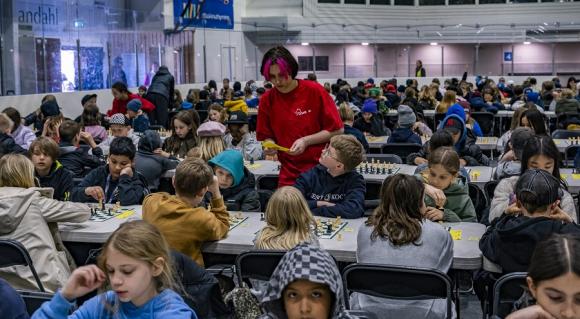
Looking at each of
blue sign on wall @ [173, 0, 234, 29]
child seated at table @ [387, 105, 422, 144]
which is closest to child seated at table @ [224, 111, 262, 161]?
child seated at table @ [387, 105, 422, 144]

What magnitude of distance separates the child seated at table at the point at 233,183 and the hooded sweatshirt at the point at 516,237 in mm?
2259

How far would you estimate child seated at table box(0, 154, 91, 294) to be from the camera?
16.6 feet

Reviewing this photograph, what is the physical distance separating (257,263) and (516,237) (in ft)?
4.71

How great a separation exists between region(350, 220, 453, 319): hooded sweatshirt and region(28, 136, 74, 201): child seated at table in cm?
324

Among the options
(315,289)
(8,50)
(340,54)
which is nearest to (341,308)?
(315,289)

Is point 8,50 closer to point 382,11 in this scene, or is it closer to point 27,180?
point 27,180

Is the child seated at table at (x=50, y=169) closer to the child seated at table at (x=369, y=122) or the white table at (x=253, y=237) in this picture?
the white table at (x=253, y=237)

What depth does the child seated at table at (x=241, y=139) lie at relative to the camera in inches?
370

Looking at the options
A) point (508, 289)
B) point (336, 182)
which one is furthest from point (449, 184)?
point (508, 289)

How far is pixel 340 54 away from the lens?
28.4 metres

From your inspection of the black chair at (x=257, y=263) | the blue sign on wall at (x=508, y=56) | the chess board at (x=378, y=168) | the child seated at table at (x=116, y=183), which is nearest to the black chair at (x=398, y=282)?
the black chair at (x=257, y=263)

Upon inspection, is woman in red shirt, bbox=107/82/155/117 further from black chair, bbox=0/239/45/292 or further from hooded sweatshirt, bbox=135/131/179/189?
black chair, bbox=0/239/45/292

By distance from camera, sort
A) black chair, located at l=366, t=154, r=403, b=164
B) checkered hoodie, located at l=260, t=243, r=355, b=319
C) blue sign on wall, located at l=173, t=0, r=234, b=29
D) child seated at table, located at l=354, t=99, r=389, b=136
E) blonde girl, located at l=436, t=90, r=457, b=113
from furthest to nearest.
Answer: blue sign on wall, located at l=173, t=0, r=234, b=29 → blonde girl, located at l=436, t=90, r=457, b=113 → child seated at table, located at l=354, t=99, r=389, b=136 → black chair, located at l=366, t=154, r=403, b=164 → checkered hoodie, located at l=260, t=243, r=355, b=319

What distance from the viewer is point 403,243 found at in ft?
14.0
